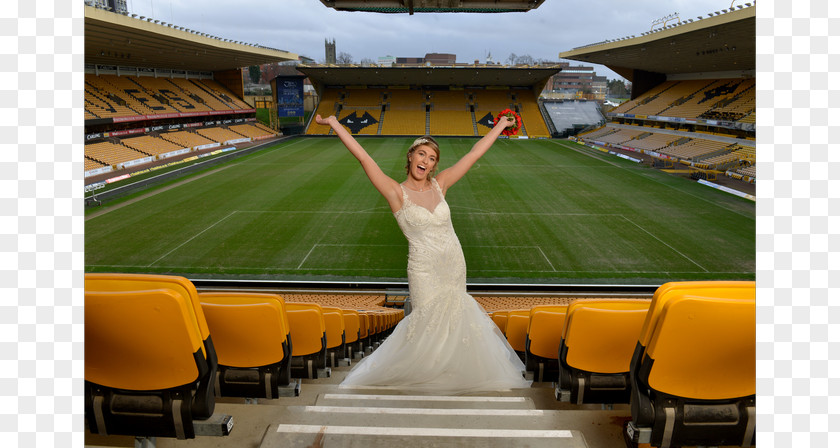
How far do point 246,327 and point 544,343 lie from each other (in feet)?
6.96

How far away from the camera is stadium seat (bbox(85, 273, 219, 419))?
1.61 meters

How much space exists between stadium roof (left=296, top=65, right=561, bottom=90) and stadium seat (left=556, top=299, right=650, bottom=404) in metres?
49.0

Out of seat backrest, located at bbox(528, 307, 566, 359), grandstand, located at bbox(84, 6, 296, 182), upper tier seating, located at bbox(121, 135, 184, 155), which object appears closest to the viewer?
seat backrest, located at bbox(528, 307, 566, 359)

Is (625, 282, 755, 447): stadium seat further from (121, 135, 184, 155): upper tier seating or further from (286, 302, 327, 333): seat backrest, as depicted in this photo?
(121, 135, 184, 155): upper tier seating

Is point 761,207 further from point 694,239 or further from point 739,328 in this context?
point 694,239

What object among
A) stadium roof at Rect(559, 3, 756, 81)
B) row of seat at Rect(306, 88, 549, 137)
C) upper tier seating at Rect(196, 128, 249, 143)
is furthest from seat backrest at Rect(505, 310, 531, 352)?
row of seat at Rect(306, 88, 549, 137)

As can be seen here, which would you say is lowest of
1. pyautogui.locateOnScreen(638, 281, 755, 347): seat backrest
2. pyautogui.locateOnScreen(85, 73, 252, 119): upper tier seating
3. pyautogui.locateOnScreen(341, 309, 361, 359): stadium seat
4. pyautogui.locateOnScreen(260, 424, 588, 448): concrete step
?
pyautogui.locateOnScreen(341, 309, 361, 359): stadium seat

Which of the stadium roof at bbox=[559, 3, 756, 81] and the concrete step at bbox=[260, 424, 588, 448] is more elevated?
the stadium roof at bbox=[559, 3, 756, 81]

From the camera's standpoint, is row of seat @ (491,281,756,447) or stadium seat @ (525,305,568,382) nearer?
row of seat @ (491,281,756,447)

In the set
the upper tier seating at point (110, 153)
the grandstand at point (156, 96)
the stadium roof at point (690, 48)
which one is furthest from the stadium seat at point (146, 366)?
the upper tier seating at point (110, 153)

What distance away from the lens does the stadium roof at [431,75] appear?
49219mm

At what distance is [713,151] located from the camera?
30938mm

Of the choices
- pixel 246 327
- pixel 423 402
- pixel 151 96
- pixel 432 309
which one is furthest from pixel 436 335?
pixel 151 96

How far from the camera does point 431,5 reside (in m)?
4.65
